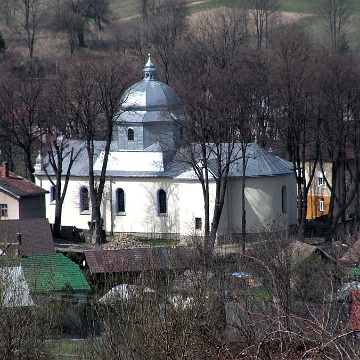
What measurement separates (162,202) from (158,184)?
3.04 ft

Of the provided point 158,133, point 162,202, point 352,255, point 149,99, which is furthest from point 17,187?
point 352,255

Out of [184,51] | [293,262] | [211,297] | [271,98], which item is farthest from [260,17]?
[211,297]

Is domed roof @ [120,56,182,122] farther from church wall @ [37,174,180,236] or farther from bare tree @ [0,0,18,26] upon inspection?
bare tree @ [0,0,18,26]

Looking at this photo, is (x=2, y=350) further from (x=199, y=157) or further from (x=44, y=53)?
(x=44, y=53)

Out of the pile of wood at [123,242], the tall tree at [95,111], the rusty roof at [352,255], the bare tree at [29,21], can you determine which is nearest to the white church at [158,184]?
the tall tree at [95,111]

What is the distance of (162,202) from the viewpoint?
46.1 m

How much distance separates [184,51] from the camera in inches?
2844

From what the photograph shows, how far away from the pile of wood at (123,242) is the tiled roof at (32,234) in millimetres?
4438

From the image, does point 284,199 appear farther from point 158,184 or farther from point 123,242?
point 123,242

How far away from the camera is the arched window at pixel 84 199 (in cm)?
4784

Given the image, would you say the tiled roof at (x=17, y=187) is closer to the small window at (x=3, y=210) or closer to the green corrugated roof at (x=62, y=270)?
the small window at (x=3, y=210)

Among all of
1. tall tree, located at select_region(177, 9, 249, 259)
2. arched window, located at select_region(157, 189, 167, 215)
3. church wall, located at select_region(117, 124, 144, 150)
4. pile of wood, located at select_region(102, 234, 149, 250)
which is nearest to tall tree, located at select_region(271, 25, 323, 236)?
tall tree, located at select_region(177, 9, 249, 259)

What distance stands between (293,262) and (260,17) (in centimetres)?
6182

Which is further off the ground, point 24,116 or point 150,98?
point 150,98
